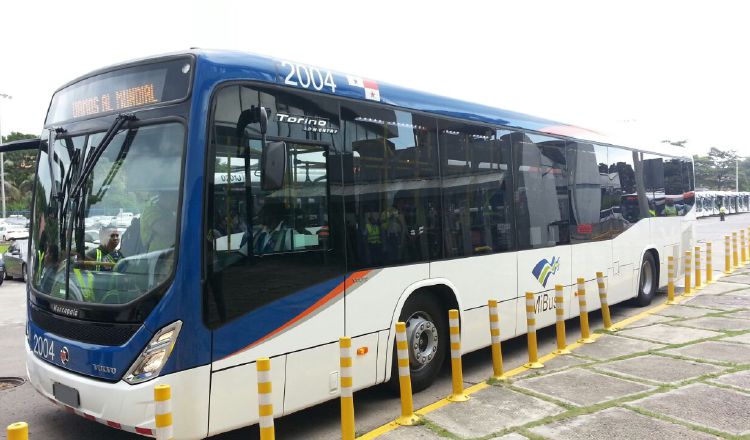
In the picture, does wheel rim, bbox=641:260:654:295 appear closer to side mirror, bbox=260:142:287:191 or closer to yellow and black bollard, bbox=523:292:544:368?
yellow and black bollard, bbox=523:292:544:368

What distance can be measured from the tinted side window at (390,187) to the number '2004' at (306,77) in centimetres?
28

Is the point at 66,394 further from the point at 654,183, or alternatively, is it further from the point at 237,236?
the point at 654,183

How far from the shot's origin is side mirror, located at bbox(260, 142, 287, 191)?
427 centimetres

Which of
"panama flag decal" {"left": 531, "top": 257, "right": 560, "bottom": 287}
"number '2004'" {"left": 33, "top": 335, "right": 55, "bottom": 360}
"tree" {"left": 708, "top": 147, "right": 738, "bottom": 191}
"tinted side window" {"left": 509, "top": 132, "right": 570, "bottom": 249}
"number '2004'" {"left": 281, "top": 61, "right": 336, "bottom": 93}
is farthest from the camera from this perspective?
"tree" {"left": 708, "top": 147, "right": 738, "bottom": 191}

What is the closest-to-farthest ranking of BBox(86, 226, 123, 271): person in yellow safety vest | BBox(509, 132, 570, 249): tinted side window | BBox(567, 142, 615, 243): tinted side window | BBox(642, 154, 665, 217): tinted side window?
BBox(86, 226, 123, 271): person in yellow safety vest < BBox(509, 132, 570, 249): tinted side window < BBox(567, 142, 615, 243): tinted side window < BBox(642, 154, 665, 217): tinted side window

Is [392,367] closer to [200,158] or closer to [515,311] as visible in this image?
[515,311]

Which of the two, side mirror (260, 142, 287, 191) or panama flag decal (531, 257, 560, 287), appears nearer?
side mirror (260, 142, 287, 191)

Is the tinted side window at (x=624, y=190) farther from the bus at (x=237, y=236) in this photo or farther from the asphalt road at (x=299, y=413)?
the bus at (x=237, y=236)

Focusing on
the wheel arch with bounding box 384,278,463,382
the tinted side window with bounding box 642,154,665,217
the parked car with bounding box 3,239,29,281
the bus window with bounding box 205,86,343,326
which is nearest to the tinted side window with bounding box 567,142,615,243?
the tinted side window with bounding box 642,154,665,217

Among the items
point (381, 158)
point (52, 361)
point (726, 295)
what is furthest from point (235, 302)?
point (726, 295)

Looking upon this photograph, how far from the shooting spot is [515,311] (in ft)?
24.3

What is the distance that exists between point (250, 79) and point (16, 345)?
6674 mm

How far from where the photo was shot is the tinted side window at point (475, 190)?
6.48 meters

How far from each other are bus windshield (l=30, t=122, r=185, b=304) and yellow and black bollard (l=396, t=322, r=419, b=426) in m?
2.02
